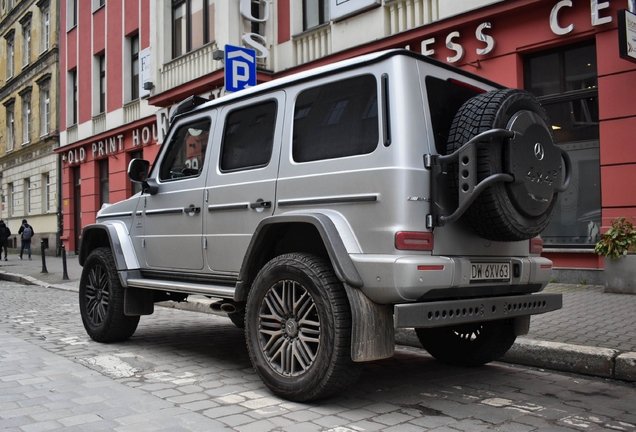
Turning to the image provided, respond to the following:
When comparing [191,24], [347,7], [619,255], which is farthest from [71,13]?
[619,255]

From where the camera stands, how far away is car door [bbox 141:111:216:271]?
5090 mm

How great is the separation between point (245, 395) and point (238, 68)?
20.4 feet

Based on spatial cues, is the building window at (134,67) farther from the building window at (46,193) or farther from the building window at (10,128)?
the building window at (10,128)

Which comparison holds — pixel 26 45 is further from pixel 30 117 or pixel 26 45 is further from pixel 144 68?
pixel 144 68

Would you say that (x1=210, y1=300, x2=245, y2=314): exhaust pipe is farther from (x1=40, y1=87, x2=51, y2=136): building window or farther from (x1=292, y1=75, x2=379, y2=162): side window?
(x1=40, y1=87, x2=51, y2=136): building window

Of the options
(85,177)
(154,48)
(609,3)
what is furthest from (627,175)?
(85,177)

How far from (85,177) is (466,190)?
70.7 feet

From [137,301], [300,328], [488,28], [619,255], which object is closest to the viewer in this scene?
[300,328]

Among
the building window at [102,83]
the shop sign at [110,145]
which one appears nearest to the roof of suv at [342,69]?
the shop sign at [110,145]

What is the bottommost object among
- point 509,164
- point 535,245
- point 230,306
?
point 230,306

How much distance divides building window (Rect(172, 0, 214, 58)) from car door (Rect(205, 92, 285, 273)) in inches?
446

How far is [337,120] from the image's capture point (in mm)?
4062

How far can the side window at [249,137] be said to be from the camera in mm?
4578

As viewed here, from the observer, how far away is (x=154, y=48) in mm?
17406
